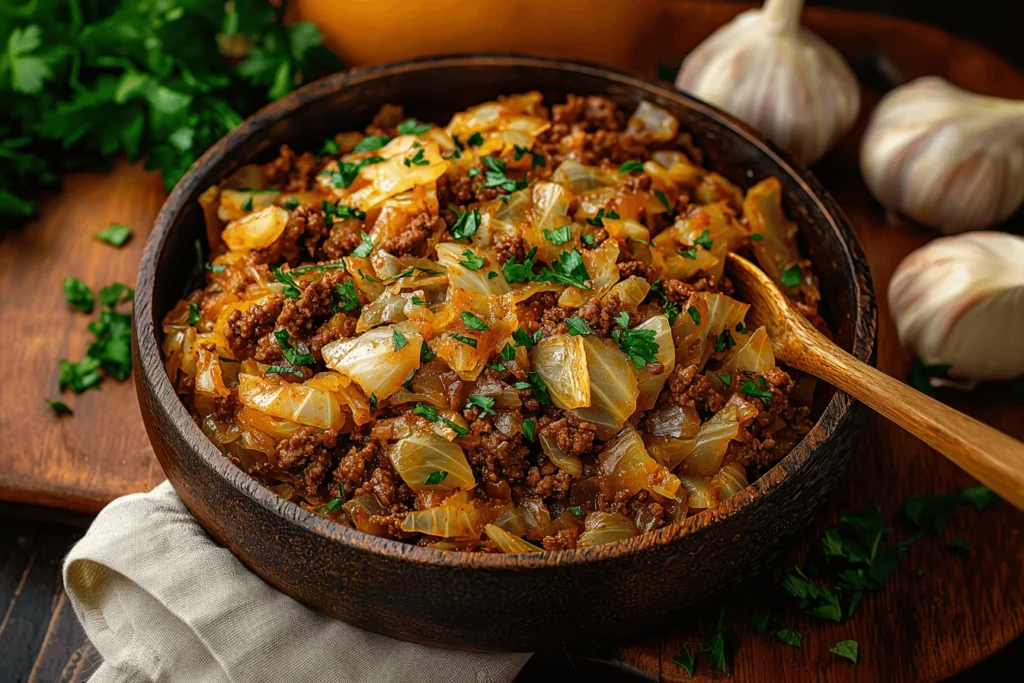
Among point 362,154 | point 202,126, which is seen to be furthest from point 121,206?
point 362,154

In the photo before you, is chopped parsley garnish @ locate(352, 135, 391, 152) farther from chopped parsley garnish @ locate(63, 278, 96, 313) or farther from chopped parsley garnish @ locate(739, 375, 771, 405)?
chopped parsley garnish @ locate(739, 375, 771, 405)

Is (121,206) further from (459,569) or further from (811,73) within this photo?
(811,73)

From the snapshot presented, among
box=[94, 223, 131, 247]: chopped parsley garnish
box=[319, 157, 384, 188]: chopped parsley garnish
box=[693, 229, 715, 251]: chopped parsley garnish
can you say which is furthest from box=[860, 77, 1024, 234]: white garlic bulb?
box=[94, 223, 131, 247]: chopped parsley garnish

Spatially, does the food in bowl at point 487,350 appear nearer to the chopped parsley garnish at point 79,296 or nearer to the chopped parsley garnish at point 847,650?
the chopped parsley garnish at point 847,650

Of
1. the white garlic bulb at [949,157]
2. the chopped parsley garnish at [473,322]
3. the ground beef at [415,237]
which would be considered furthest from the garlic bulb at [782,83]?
the chopped parsley garnish at [473,322]

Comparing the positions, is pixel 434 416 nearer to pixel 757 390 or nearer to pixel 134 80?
pixel 757 390
